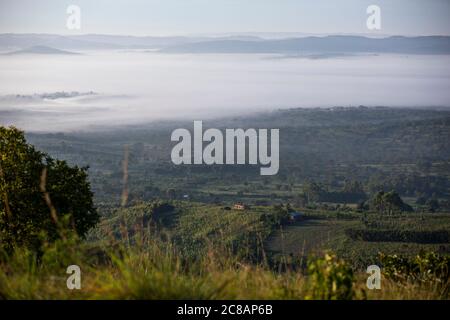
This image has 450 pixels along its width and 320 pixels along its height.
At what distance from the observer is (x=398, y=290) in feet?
16.6

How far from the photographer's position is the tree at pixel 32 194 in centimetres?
1075

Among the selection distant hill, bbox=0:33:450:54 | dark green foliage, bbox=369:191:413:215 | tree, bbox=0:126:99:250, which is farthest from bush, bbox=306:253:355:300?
distant hill, bbox=0:33:450:54

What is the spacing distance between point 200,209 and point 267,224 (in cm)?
995

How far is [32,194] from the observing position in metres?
11.4

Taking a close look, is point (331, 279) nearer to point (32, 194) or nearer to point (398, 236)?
point (32, 194)

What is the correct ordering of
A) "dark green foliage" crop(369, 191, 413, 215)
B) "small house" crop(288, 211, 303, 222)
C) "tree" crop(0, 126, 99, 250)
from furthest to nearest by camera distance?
"dark green foliage" crop(369, 191, 413, 215) → "small house" crop(288, 211, 303, 222) → "tree" crop(0, 126, 99, 250)

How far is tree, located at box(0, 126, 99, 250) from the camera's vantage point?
1075 cm

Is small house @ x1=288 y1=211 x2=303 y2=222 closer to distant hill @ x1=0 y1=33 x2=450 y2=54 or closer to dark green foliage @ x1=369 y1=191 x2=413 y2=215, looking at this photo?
dark green foliage @ x1=369 y1=191 x2=413 y2=215

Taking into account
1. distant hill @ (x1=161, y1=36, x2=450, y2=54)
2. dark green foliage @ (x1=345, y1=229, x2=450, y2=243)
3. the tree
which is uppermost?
distant hill @ (x1=161, y1=36, x2=450, y2=54)

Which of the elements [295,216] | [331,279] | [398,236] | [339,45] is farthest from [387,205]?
[339,45]

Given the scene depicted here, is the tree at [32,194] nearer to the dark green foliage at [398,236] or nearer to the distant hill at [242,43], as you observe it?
the dark green foliage at [398,236]

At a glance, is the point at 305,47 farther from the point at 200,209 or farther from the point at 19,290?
the point at 19,290

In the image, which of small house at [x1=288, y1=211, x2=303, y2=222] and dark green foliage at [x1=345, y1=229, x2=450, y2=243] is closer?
dark green foliage at [x1=345, y1=229, x2=450, y2=243]

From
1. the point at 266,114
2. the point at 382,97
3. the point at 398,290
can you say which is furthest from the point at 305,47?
the point at 398,290
